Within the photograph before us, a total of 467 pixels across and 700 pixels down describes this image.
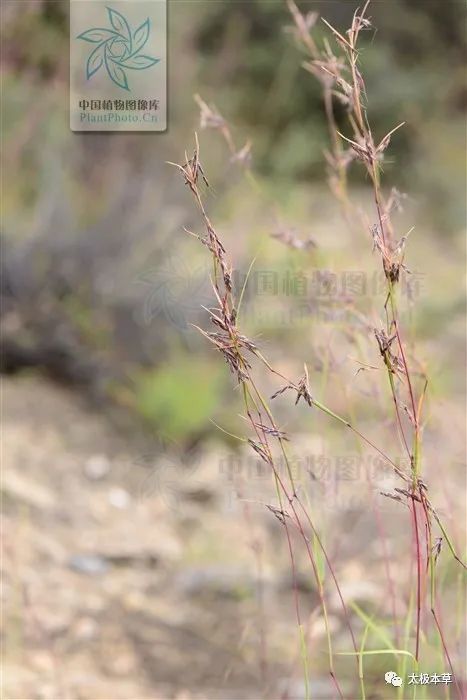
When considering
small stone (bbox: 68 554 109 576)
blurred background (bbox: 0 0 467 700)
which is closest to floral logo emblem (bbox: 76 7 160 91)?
blurred background (bbox: 0 0 467 700)

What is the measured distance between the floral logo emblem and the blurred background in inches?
13.6

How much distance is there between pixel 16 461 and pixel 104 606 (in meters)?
0.42

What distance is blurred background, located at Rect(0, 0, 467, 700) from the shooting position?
1.23 metres

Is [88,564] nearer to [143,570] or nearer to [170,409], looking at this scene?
[143,570]

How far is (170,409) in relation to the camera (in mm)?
1812

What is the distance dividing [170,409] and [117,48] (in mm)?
692

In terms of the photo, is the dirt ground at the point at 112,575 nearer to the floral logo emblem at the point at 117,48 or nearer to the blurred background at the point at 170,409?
the blurred background at the point at 170,409

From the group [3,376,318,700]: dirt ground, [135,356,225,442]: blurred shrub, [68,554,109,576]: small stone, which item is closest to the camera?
[3,376,318,700]: dirt ground

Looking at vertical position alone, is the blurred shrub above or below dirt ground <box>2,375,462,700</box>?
above

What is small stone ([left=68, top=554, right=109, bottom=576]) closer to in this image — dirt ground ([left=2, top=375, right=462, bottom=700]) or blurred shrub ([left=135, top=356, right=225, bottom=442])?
dirt ground ([left=2, top=375, right=462, bottom=700])

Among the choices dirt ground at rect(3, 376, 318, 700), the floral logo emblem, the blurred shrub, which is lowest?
dirt ground at rect(3, 376, 318, 700)

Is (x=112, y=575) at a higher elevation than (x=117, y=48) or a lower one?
lower

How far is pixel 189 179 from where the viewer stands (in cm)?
60

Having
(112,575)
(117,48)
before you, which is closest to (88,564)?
(112,575)
